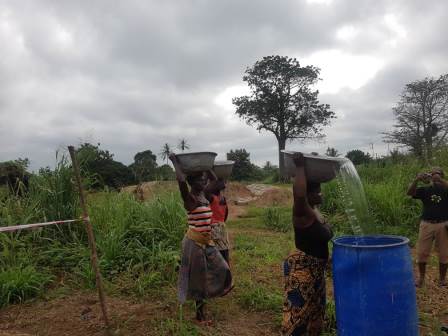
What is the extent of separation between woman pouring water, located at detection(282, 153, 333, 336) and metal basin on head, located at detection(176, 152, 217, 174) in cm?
85

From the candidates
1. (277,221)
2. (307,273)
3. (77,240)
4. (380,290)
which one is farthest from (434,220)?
(77,240)

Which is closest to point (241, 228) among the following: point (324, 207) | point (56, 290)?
point (324, 207)

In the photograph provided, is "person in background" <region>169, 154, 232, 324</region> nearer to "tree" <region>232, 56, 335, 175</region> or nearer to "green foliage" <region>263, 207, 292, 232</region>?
"green foliage" <region>263, 207, 292, 232</region>

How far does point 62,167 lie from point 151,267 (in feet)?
6.11

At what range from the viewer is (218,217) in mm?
4156

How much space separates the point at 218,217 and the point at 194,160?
3.88 feet

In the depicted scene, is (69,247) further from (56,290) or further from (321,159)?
(321,159)

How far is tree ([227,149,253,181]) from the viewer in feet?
92.5

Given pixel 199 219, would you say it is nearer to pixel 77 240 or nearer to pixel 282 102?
pixel 77 240

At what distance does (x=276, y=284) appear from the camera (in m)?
4.45

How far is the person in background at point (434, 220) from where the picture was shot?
467cm

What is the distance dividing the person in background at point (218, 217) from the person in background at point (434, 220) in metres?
2.25

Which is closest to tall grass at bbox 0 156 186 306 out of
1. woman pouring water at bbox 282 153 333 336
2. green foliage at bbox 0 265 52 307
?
green foliage at bbox 0 265 52 307

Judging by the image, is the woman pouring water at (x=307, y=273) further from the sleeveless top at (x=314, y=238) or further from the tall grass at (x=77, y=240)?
the tall grass at (x=77, y=240)
